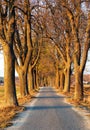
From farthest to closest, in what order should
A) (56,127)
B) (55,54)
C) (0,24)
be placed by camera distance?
(55,54), (0,24), (56,127)

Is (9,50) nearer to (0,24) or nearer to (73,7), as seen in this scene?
(0,24)

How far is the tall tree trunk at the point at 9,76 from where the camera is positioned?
20703 mm

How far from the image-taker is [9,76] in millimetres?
20953

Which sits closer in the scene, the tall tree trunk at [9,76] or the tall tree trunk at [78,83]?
the tall tree trunk at [9,76]

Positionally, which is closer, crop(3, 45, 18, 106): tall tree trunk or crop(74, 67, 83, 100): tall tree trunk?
crop(3, 45, 18, 106): tall tree trunk

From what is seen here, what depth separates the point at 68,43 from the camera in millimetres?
42562

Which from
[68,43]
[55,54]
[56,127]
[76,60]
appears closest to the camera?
[56,127]

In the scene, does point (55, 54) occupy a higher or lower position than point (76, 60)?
higher

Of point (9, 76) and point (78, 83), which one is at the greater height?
point (9, 76)

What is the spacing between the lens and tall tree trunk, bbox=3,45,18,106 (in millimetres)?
20703

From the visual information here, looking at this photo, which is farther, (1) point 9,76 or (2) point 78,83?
(2) point 78,83

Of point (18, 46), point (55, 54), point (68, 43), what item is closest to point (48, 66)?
point (55, 54)

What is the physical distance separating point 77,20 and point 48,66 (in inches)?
2039

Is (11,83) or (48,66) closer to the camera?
(11,83)
